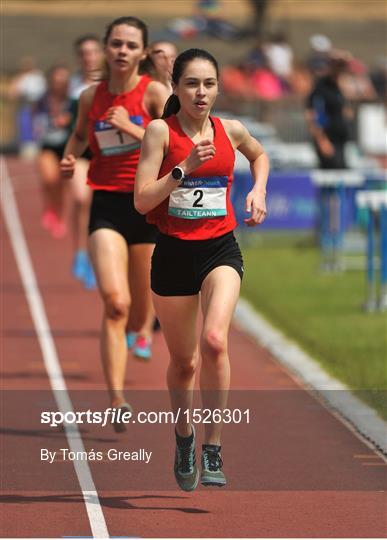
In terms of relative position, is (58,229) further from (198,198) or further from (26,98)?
(26,98)

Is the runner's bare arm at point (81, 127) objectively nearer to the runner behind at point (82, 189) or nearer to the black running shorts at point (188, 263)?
the black running shorts at point (188, 263)

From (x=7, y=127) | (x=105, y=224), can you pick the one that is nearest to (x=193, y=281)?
(x=105, y=224)

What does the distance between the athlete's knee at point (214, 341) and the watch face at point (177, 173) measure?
69 cm

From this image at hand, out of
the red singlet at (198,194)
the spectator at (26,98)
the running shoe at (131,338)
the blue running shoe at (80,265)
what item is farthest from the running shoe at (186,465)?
the spectator at (26,98)

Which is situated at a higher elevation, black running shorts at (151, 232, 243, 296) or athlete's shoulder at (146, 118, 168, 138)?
athlete's shoulder at (146, 118, 168, 138)

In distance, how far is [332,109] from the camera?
19875mm

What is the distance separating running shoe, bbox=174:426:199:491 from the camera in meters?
7.57

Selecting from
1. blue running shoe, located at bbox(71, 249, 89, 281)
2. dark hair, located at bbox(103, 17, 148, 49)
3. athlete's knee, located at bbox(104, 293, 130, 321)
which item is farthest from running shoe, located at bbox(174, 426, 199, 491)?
blue running shoe, located at bbox(71, 249, 89, 281)

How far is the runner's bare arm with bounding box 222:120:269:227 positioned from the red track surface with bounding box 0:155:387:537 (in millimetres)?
1272

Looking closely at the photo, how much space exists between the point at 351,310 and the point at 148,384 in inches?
168

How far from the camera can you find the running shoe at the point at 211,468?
7.45 meters

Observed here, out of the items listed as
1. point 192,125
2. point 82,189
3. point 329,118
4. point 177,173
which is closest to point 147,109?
point 192,125

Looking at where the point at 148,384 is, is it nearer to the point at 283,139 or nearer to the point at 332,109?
the point at 332,109

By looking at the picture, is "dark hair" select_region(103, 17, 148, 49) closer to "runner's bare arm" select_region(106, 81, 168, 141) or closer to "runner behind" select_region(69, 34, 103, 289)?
"runner's bare arm" select_region(106, 81, 168, 141)
